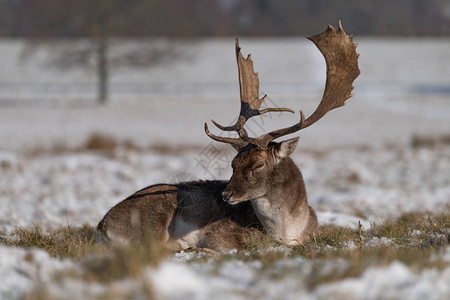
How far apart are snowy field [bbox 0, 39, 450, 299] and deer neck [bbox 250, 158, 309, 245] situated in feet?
3.39

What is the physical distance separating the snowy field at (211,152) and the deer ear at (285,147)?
58.9 inches

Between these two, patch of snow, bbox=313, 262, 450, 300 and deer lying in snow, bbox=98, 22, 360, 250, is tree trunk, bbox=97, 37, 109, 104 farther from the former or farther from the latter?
patch of snow, bbox=313, 262, 450, 300

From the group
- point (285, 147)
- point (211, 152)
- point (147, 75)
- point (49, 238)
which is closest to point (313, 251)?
point (285, 147)

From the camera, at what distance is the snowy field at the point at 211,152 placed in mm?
3717

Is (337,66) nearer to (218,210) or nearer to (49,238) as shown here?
(218,210)

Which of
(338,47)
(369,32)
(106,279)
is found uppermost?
(369,32)

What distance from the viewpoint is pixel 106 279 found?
3715 mm

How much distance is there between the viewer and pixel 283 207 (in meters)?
6.24

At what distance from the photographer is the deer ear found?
6207 millimetres

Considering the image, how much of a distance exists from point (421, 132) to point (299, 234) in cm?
1744

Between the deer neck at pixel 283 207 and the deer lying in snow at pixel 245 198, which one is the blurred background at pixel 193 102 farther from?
the deer lying in snow at pixel 245 198

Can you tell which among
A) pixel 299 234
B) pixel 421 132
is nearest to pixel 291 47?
pixel 421 132

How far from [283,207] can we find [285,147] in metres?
0.63

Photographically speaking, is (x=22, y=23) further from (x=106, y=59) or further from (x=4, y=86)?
(x=106, y=59)
